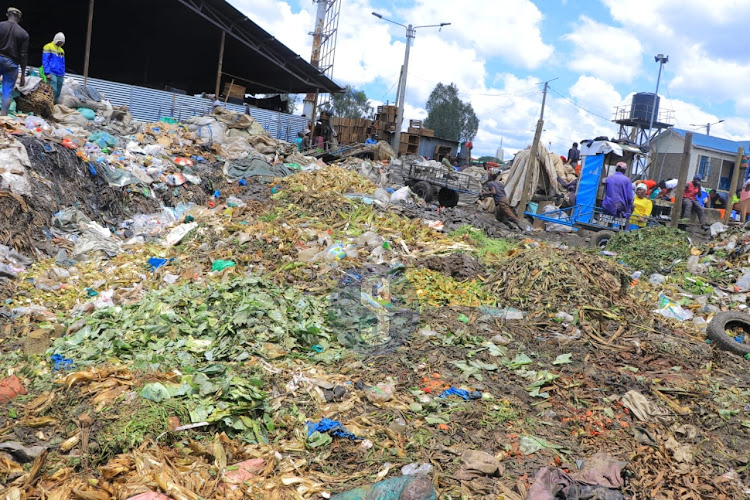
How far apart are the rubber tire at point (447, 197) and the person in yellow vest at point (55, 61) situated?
8942mm

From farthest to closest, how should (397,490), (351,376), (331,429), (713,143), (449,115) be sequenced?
(449,115) < (713,143) < (351,376) < (331,429) < (397,490)

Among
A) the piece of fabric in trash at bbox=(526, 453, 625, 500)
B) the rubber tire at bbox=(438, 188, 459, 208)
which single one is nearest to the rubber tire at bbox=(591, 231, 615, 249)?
the rubber tire at bbox=(438, 188, 459, 208)

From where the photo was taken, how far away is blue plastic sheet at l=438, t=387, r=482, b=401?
4.48 metres

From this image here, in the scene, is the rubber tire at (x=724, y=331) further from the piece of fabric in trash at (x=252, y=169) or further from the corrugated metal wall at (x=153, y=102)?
the corrugated metal wall at (x=153, y=102)

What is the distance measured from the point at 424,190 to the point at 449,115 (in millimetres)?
37615

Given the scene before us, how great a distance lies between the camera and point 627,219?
11492 millimetres

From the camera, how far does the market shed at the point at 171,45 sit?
58.4 ft

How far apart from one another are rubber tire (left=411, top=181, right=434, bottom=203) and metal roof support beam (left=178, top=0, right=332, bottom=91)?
7136mm

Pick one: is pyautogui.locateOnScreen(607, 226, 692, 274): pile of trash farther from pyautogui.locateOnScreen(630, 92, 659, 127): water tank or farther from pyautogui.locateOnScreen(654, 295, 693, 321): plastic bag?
pyautogui.locateOnScreen(630, 92, 659, 127): water tank

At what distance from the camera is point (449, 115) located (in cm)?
5084

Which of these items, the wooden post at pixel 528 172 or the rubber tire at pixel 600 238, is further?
the wooden post at pixel 528 172

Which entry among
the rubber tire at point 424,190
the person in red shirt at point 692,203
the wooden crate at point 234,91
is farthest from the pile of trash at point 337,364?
the wooden crate at point 234,91

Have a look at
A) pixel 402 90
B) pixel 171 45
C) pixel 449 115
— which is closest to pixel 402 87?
pixel 402 90

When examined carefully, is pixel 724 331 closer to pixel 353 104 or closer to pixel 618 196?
pixel 618 196
